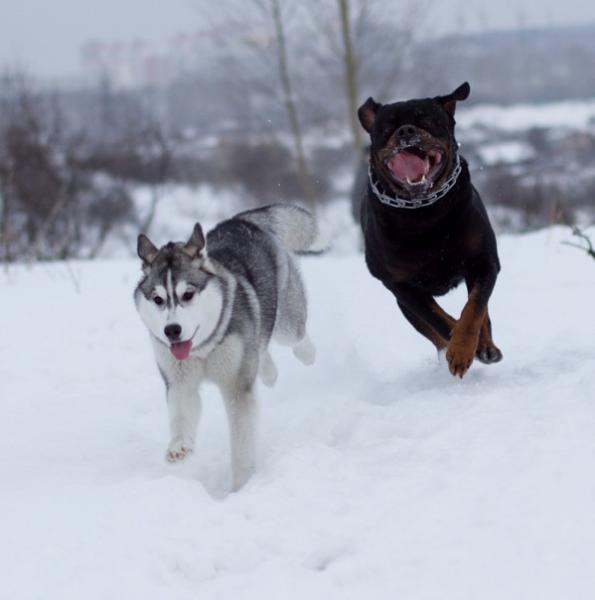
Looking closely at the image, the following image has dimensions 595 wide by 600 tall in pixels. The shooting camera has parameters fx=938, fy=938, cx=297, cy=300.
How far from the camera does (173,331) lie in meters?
4.25

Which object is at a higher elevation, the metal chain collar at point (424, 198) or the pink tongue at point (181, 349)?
the metal chain collar at point (424, 198)

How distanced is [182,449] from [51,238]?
14697 millimetres

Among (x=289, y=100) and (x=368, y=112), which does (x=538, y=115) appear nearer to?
(x=289, y=100)

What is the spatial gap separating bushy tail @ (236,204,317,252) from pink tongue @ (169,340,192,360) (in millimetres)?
1741

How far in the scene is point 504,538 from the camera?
302 centimetres

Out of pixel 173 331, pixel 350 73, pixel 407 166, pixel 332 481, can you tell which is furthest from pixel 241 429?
pixel 350 73

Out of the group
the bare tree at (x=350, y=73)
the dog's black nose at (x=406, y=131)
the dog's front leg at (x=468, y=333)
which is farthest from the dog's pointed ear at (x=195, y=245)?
the bare tree at (x=350, y=73)

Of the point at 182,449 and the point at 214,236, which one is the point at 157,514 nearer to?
the point at 182,449

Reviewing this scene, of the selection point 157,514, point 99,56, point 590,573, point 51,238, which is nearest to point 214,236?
point 157,514

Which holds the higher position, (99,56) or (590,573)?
(590,573)

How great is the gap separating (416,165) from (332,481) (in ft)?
6.02

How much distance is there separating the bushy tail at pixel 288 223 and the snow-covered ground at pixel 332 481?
913mm

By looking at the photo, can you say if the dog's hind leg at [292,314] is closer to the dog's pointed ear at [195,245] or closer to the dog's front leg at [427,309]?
the dog's front leg at [427,309]

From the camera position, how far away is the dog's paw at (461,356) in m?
4.83
